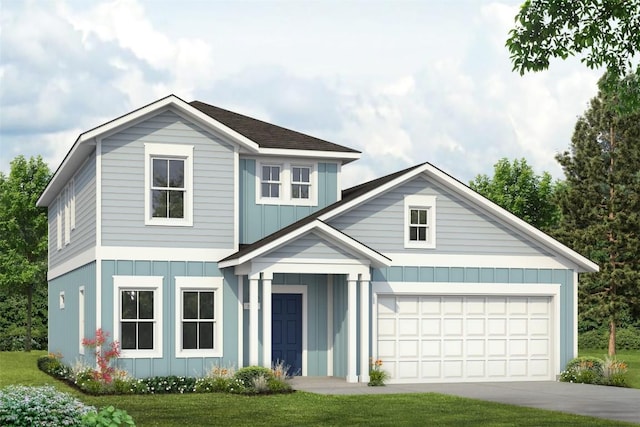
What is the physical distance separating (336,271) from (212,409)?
593cm

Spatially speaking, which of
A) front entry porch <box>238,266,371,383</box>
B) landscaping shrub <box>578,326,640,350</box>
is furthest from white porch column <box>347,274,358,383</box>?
Answer: landscaping shrub <box>578,326,640,350</box>

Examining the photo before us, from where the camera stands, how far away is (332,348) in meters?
26.6

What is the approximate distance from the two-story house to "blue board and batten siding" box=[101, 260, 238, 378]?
0.12 feet

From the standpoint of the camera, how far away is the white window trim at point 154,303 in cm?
2414

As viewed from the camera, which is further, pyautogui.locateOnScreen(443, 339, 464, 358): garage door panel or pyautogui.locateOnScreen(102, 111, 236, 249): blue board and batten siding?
pyautogui.locateOnScreen(443, 339, 464, 358): garage door panel

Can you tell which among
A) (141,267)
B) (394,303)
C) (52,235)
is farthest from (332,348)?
(52,235)

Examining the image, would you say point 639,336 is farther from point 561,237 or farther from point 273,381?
point 273,381

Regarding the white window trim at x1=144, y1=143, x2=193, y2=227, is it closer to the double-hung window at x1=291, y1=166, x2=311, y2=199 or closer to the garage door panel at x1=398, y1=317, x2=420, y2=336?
the double-hung window at x1=291, y1=166, x2=311, y2=199

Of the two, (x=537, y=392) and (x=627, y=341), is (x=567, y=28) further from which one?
(x=627, y=341)

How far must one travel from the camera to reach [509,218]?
2709cm

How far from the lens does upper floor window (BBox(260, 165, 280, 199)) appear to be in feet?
88.1

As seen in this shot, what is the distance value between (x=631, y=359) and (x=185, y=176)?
23624mm

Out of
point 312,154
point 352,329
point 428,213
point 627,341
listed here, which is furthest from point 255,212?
point 627,341

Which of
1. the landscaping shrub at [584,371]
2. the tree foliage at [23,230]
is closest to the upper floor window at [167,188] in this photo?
the landscaping shrub at [584,371]
